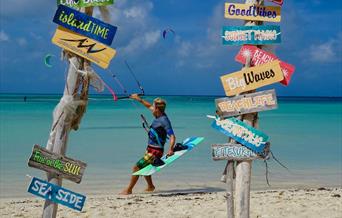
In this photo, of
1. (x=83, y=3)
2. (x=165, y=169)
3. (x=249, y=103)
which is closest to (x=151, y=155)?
(x=165, y=169)

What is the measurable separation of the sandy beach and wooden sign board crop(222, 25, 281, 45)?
3215 mm

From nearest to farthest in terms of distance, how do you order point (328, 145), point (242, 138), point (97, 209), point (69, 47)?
point (69, 47) → point (242, 138) → point (97, 209) → point (328, 145)

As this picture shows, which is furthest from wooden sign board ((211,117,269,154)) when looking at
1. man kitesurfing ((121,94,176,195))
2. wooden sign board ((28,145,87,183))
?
man kitesurfing ((121,94,176,195))

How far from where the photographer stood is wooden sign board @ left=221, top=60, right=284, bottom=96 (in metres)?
5.27

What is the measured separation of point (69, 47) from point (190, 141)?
5.14 metres

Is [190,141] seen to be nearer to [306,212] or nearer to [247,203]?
[306,212]

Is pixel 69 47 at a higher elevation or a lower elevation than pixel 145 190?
higher

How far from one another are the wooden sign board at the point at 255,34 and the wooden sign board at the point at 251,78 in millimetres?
226

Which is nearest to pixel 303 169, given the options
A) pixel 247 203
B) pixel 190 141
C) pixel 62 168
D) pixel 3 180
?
A: pixel 190 141

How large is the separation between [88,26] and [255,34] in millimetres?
1504

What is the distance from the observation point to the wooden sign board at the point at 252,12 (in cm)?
533

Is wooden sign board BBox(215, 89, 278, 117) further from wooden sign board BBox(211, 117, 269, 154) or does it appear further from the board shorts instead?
the board shorts

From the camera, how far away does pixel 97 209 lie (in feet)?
26.6

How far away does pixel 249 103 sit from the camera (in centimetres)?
532
